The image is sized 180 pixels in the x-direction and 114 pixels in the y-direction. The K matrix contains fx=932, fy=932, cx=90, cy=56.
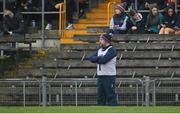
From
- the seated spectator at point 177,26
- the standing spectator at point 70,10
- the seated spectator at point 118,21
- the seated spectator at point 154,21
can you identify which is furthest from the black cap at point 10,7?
the seated spectator at point 177,26

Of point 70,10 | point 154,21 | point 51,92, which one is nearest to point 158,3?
point 154,21

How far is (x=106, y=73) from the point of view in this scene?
74.6 ft

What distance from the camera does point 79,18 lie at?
31.4 m

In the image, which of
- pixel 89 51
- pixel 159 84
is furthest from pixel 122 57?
pixel 159 84

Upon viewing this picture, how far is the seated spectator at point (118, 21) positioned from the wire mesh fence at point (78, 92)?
4.08m

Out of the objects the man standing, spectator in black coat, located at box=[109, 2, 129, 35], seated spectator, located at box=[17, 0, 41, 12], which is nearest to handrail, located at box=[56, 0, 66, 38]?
seated spectator, located at box=[17, 0, 41, 12]

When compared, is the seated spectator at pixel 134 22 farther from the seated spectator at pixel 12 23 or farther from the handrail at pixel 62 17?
the seated spectator at pixel 12 23

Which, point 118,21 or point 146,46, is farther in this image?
point 118,21

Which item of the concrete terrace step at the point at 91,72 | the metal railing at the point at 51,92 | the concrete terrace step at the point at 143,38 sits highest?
the concrete terrace step at the point at 143,38

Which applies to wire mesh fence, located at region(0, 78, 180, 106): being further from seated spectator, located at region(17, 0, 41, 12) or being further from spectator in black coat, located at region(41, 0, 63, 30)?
seated spectator, located at region(17, 0, 41, 12)

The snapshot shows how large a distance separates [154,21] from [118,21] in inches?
46.3

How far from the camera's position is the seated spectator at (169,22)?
1123 inches

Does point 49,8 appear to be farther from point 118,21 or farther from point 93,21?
point 118,21

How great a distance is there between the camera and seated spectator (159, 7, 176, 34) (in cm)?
2852
